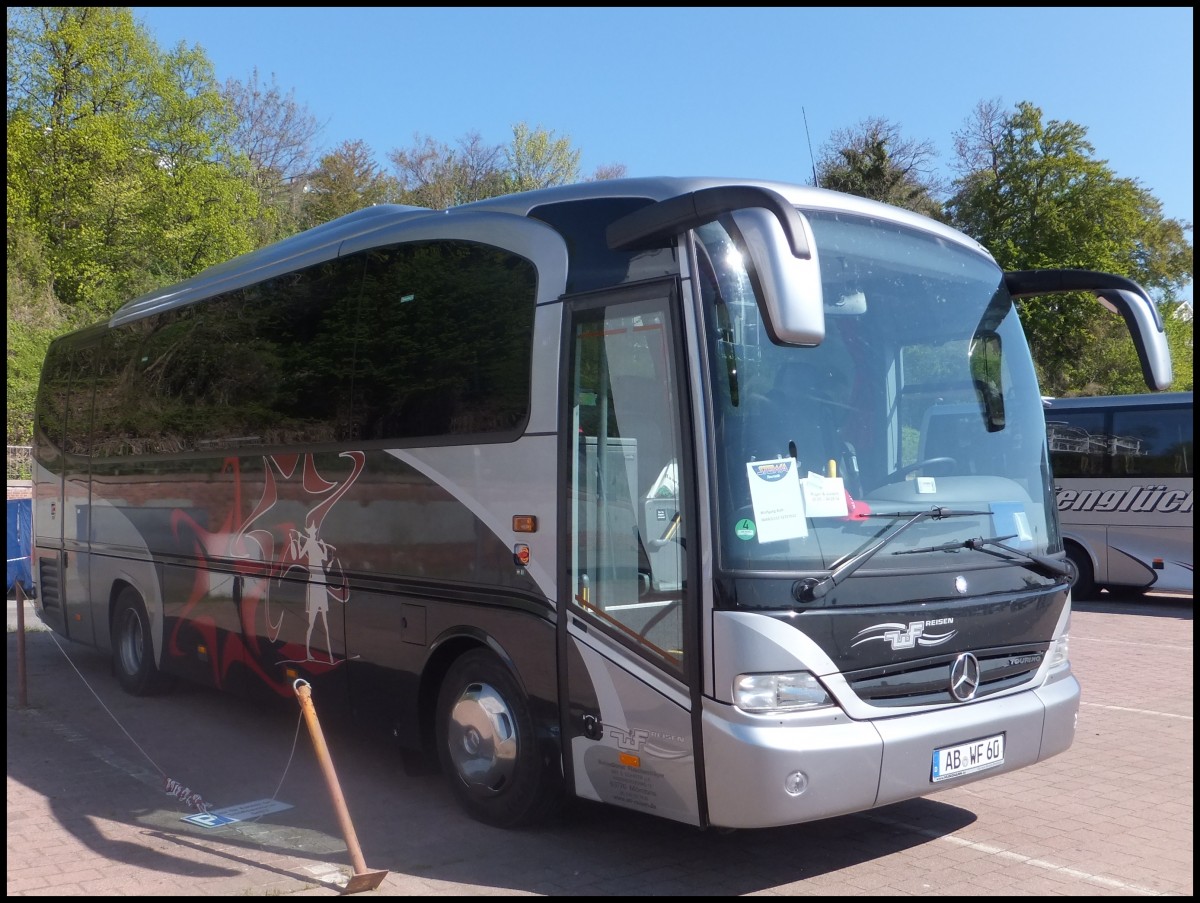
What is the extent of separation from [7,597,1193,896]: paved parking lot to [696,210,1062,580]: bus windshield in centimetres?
152

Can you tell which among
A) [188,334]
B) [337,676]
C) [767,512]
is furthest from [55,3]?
[767,512]

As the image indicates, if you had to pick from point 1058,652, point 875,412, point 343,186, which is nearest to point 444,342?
point 875,412

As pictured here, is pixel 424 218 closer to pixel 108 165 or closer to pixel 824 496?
pixel 824 496

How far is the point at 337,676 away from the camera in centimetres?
761

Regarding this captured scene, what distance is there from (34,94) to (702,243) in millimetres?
44495

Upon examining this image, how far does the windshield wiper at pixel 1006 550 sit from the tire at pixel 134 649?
23.6 feet

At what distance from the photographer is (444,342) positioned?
693cm

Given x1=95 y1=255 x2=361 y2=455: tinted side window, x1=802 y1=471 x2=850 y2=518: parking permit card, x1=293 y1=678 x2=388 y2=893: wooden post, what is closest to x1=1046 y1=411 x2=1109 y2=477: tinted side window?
x1=95 y1=255 x2=361 y2=455: tinted side window

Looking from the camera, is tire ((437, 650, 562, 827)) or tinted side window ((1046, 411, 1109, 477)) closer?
tire ((437, 650, 562, 827))

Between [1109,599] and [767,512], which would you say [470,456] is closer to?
[767,512]

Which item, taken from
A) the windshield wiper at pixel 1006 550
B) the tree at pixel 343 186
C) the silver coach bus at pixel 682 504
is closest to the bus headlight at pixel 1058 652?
the silver coach bus at pixel 682 504

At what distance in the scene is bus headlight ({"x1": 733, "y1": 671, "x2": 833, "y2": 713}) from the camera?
510 centimetres

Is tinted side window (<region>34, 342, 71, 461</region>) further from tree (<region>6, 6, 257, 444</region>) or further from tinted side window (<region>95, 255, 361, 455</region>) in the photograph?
tree (<region>6, 6, 257, 444</region>)

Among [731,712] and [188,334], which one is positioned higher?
[188,334]
